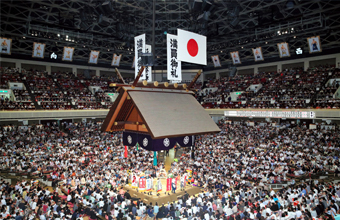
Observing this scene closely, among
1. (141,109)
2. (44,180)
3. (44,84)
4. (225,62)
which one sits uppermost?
(225,62)

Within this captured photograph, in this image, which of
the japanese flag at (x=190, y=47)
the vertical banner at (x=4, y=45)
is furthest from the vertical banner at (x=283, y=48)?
the vertical banner at (x=4, y=45)

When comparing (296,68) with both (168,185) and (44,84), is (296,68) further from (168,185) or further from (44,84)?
(44,84)

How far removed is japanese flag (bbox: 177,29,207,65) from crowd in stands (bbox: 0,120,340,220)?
5.22 m

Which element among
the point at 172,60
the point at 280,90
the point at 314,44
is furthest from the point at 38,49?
the point at 314,44

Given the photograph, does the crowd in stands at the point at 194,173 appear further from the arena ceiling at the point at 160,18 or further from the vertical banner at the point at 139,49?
the arena ceiling at the point at 160,18

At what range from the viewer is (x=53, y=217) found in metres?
7.24

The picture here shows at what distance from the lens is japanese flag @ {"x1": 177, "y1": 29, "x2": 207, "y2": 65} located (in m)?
7.51

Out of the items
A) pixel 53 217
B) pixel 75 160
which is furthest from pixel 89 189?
pixel 75 160

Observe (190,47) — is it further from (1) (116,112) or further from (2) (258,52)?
(2) (258,52)

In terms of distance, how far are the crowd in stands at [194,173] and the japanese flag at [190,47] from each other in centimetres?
522

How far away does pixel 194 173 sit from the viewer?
12.5 meters

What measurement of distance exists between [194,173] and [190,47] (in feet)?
24.3

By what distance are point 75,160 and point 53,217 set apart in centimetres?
700

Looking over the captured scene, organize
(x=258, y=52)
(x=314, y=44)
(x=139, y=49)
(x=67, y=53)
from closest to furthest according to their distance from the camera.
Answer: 1. (x=139, y=49)
2. (x=314, y=44)
3. (x=67, y=53)
4. (x=258, y=52)
